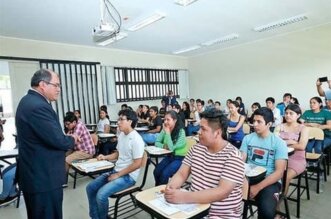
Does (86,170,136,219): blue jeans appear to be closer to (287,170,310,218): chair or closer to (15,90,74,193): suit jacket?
(15,90,74,193): suit jacket

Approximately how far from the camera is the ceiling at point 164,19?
4027mm

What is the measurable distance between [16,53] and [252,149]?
6124 mm

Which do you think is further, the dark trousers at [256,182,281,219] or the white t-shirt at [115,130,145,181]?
the white t-shirt at [115,130,145,181]

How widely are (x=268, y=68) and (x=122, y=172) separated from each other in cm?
666

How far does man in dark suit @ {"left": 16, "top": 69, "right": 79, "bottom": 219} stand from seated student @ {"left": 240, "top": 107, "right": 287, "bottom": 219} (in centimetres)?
158

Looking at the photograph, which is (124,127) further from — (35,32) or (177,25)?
(35,32)

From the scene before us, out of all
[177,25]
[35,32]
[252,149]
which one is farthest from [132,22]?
[252,149]

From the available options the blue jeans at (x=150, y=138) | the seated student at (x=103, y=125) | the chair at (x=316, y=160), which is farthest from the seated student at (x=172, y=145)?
the seated student at (x=103, y=125)

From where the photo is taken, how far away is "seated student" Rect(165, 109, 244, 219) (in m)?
1.34

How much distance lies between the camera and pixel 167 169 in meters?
2.85

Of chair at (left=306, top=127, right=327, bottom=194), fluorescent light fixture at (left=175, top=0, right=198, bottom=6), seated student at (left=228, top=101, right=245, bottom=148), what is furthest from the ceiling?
chair at (left=306, top=127, right=327, bottom=194)

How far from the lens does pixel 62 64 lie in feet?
21.9

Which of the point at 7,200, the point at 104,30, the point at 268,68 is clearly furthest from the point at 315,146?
the point at 268,68

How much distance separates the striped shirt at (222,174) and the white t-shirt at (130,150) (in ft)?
2.87
